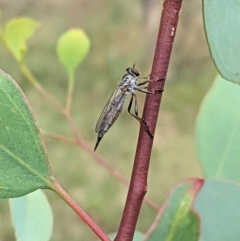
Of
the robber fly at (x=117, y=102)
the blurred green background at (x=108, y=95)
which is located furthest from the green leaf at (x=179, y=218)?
the blurred green background at (x=108, y=95)

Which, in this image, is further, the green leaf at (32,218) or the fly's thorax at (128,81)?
the fly's thorax at (128,81)

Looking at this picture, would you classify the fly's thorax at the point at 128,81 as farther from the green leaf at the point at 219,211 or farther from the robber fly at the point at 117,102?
the green leaf at the point at 219,211

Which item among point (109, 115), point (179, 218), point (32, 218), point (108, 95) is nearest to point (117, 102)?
point (109, 115)

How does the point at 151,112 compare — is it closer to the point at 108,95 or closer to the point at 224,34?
the point at 224,34

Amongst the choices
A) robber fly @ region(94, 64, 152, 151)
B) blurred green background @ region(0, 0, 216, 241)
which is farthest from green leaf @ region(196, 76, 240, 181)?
blurred green background @ region(0, 0, 216, 241)

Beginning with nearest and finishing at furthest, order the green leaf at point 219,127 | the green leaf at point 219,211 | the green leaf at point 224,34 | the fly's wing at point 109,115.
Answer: the green leaf at point 224,34, the green leaf at point 219,211, the green leaf at point 219,127, the fly's wing at point 109,115

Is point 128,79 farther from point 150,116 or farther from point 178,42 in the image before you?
point 178,42

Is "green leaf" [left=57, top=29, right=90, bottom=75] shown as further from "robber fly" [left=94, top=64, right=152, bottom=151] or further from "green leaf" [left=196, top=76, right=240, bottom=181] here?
"green leaf" [left=196, top=76, right=240, bottom=181]
